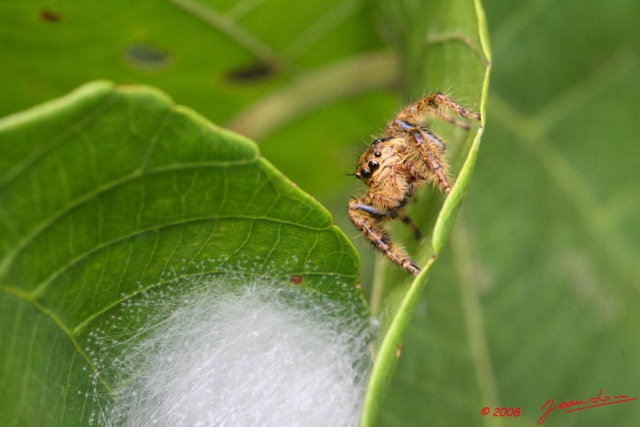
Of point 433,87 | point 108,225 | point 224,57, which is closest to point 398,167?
point 433,87

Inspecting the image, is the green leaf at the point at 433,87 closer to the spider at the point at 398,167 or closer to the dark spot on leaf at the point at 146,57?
the spider at the point at 398,167

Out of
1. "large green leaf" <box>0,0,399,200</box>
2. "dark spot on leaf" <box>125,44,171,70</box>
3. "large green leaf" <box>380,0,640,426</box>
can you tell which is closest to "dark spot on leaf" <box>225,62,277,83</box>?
"large green leaf" <box>0,0,399,200</box>

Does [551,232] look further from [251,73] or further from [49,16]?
[49,16]

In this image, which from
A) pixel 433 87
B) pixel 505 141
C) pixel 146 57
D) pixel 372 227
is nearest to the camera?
pixel 433 87

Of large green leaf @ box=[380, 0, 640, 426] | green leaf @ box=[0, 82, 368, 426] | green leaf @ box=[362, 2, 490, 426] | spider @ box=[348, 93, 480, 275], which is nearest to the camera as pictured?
green leaf @ box=[0, 82, 368, 426]

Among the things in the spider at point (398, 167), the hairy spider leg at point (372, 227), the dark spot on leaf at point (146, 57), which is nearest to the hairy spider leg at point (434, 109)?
the spider at point (398, 167)

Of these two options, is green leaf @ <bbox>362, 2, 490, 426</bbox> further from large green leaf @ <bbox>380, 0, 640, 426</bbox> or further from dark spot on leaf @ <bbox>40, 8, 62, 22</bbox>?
dark spot on leaf @ <bbox>40, 8, 62, 22</bbox>
